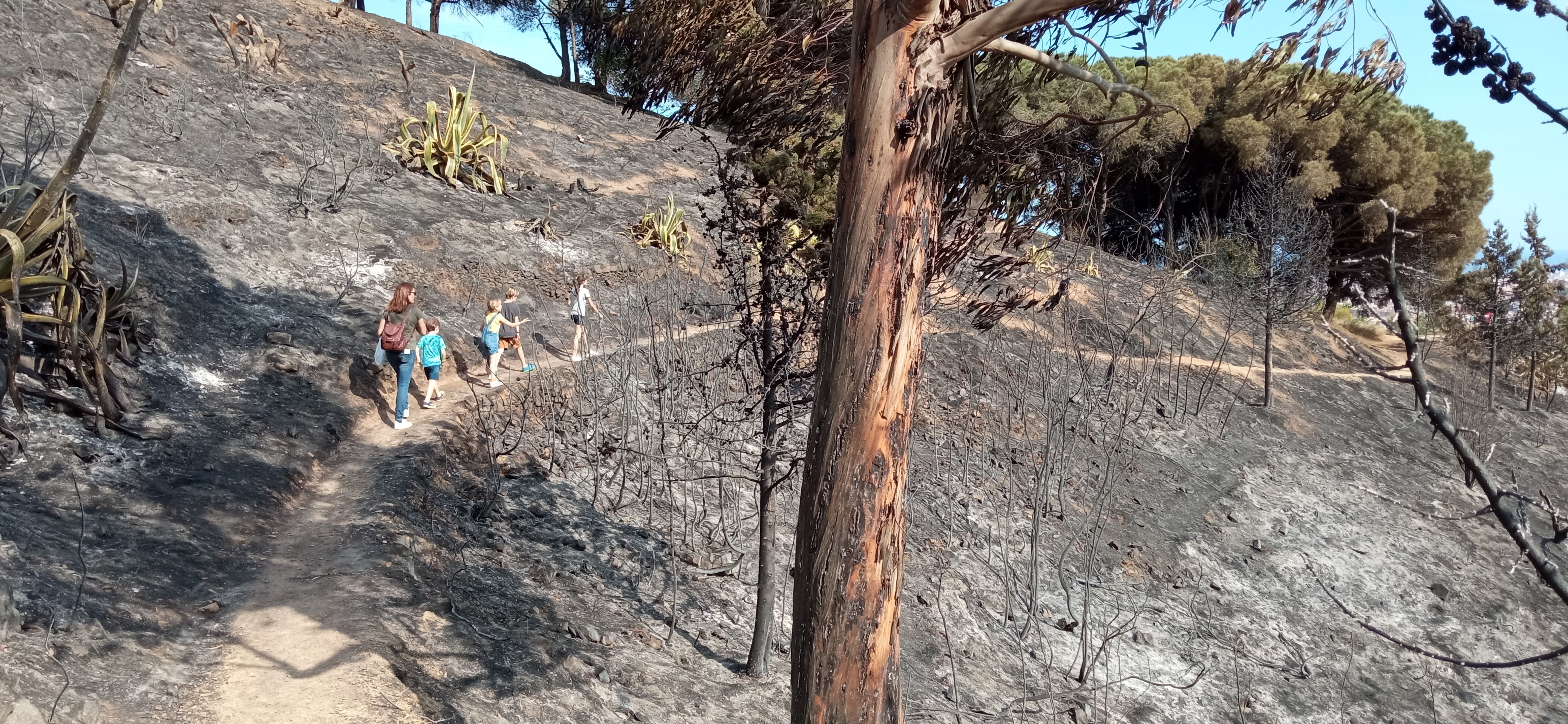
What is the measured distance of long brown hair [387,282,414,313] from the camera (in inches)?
337

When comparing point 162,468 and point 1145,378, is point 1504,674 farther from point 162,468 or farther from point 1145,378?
point 162,468

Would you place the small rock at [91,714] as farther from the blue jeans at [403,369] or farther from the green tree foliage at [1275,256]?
the green tree foliage at [1275,256]

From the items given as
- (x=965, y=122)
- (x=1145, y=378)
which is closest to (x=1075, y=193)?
(x=965, y=122)

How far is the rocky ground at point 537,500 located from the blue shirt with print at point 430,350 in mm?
489

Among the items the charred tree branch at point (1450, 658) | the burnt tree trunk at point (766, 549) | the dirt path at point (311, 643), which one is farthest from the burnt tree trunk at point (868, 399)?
the burnt tree trunk at point (766, 549)

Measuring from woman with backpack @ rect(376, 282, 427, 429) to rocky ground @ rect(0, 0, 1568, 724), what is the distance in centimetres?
33

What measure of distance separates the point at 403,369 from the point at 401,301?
0.61 meters

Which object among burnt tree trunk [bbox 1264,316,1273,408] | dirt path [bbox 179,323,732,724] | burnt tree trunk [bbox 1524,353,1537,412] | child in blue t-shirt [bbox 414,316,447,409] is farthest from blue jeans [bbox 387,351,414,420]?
burnt tree trunk [bbox 1524,353,1537,412]

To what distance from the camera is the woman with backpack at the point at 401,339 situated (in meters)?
8.43

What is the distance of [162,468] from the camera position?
20.6ft

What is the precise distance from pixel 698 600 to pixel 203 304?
17.9 feet

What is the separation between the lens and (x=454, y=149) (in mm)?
15055

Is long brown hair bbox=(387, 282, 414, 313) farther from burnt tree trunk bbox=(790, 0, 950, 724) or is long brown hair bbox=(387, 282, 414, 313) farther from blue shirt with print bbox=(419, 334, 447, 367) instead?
burnt tree trunk bbox=(790, 0, 950, 724)

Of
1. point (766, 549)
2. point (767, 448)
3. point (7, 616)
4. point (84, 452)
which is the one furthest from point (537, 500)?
point (7, 616)
